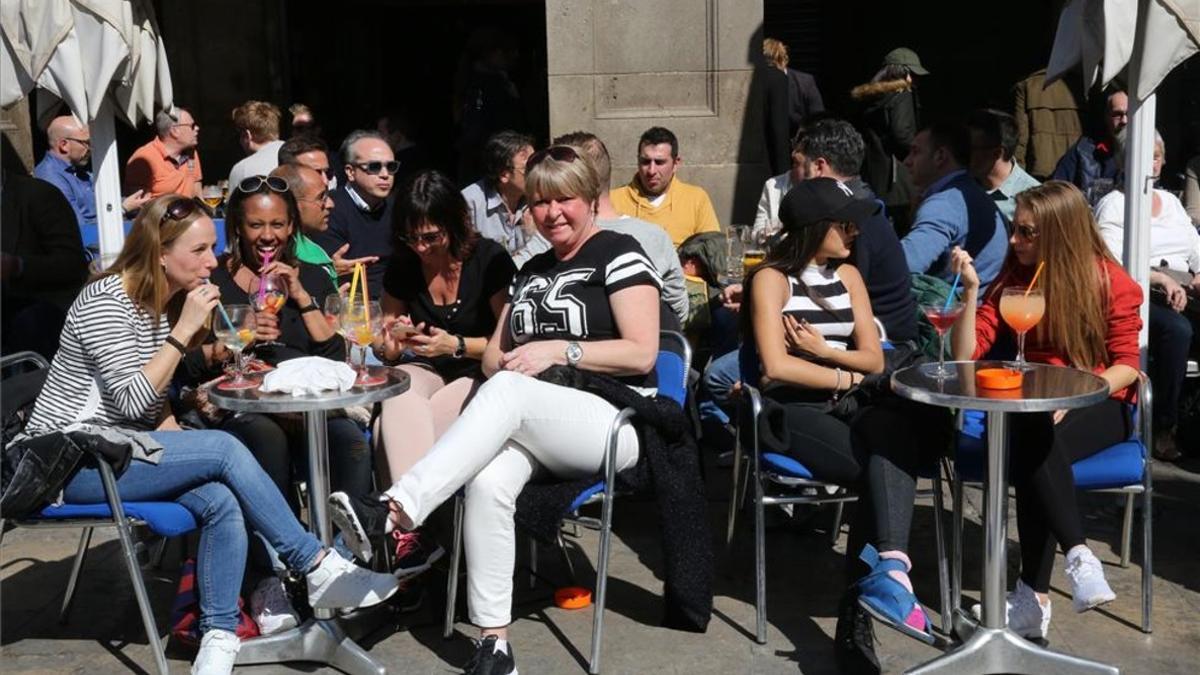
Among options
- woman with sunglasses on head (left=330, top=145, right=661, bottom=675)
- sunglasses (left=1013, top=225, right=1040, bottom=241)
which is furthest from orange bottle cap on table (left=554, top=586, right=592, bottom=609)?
sunglasses (left=1013, top=225, right=1040, bottom=241)

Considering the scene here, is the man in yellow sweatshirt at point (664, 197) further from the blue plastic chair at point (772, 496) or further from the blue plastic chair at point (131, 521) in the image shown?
the blue plastic chair at point (131, 521)

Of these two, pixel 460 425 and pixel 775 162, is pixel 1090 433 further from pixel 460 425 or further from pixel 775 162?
pixel 775 162

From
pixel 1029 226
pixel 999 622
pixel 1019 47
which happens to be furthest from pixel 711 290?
pixel 1019 47

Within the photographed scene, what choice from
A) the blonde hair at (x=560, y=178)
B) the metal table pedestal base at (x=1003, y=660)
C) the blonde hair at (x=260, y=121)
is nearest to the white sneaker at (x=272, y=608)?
the blonde hair at (x=560, y=178)

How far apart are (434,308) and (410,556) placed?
967mm

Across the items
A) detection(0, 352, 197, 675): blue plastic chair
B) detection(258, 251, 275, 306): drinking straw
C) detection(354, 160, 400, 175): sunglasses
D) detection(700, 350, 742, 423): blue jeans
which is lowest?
detection(0, 352, 197, 675): blue plastic chair

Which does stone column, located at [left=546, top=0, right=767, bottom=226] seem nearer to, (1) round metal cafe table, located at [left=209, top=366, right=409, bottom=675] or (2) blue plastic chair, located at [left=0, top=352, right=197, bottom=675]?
(1) round metal cafe table, located at [left=209, top=366, right=409, bottom=675]

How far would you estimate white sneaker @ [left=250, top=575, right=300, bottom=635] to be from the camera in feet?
15.4

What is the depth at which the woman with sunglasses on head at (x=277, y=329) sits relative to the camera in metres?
4.86

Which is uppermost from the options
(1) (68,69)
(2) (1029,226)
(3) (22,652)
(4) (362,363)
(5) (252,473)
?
(1) (68,69)

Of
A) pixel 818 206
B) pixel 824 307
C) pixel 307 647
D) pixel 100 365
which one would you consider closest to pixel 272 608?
pixel 307 647

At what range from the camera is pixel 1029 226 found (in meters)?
4.78

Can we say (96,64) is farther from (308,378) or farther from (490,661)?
(490,661)

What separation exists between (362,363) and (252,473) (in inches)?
19.9
